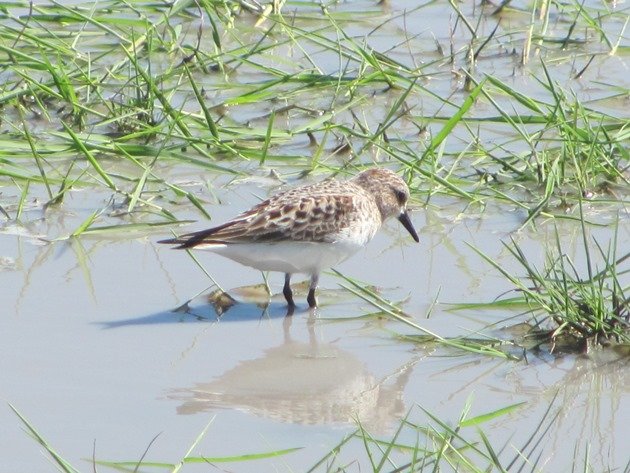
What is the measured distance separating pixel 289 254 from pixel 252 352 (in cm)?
93

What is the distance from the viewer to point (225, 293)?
7.22m

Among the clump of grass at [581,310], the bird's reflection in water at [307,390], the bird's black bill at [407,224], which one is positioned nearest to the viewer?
the bird's reflection in water at [307,390]

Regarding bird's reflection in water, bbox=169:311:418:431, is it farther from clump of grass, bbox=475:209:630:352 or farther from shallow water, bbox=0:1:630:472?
clump of grass, bbox=475:209:630:352

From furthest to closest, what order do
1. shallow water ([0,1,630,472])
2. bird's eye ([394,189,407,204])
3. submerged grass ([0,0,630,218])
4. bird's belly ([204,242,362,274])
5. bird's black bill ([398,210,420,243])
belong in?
submerged grass ([0,0,630,218]) → bird's eye ([394,189,407,204]) → bird's black bill ([398,210,420,243]) → bird's belly ([204,242,362,274]) → shallow water ([0,1,630,472])

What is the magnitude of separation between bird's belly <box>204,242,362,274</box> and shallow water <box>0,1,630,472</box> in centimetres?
17

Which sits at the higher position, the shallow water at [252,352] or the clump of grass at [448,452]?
the clump of grass at [448,452]

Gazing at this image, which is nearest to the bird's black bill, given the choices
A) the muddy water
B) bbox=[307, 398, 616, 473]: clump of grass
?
the muddy water

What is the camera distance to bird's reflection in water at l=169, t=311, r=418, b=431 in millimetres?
5859

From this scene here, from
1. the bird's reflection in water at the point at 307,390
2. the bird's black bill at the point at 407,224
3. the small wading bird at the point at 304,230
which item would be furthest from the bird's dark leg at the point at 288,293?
the bird's black bill at the point at 407,224

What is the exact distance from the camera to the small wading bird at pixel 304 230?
23.7ft

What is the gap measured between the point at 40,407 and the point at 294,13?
588 centimetres

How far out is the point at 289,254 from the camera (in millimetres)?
7391

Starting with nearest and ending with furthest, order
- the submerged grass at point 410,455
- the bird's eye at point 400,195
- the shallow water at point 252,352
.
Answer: the submerged grass at point 410,455
the shallow water at point 252,352
the bird's eye at point 400,195

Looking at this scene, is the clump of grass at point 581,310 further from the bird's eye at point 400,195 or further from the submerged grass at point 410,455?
the bird's eye at point 400,195
